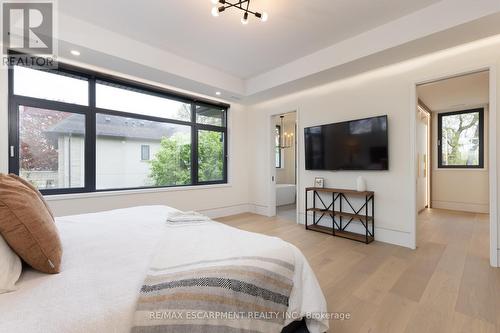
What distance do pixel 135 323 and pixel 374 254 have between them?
2.94 metres

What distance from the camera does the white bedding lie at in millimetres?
733

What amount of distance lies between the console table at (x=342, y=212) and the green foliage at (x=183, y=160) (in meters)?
2.17

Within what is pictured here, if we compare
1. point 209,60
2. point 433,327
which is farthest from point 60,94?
point 433,327

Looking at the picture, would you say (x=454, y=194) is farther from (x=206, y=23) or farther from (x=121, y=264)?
(x=121, y=264)

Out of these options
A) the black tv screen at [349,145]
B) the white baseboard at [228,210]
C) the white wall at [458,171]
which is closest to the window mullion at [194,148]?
the white baseboard at [228,210]

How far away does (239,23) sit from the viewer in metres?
2.71

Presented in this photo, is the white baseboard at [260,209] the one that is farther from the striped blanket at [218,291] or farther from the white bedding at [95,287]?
the striped blanket at [218,291]

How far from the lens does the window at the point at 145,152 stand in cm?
394

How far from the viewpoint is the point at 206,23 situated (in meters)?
2.69

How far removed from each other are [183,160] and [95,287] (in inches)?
146

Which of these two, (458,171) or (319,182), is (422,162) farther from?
(319,182)

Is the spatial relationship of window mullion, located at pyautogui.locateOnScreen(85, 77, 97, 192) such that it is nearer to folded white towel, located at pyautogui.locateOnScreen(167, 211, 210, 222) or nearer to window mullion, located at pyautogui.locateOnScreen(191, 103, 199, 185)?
window mullion, located at pyautogui.locateOnScreen(191, 103, 199, 185)

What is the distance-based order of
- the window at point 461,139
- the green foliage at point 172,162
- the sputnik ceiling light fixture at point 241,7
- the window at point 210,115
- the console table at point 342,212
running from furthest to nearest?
the window at point 461,139, the window at point 210,115, the green foliage at point 172,162, the console table at point 342,212, the sputnik ceiling light fixture at point 241,7

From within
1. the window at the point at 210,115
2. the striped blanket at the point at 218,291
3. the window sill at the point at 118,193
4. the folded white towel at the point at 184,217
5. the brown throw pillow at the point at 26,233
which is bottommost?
the striped blanket at the point at 218,291
